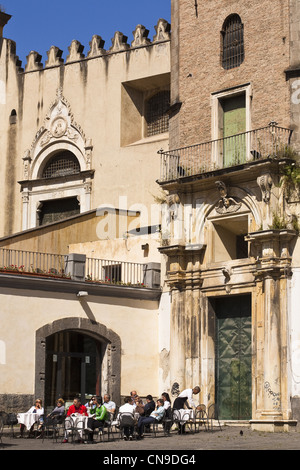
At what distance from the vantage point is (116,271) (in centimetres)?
3497

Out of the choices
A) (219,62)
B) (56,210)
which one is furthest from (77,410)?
(56,210)

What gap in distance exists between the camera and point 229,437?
86.4 ft

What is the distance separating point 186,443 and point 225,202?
29.8 feet

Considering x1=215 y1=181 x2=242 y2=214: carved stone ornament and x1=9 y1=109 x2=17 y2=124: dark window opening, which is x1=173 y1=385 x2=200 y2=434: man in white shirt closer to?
x1=215 y1=181 x2=242 y2=214: carved stone ornament

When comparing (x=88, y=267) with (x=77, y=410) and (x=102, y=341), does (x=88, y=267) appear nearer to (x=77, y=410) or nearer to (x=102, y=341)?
(x=102, y=341)

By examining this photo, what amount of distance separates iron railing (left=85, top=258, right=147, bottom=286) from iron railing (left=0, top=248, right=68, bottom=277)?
974mm

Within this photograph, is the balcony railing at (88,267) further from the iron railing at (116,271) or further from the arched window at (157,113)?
the arched window at (157,113)

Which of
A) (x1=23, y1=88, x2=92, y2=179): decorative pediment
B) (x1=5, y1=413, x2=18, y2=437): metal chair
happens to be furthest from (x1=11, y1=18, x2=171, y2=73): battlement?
(x1=5, y1=413, x2=18, y2=437): metal chair

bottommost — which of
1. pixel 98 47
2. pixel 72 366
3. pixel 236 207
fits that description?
pixel 72 366

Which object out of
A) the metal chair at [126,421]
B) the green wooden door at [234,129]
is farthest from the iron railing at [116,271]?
the metal chair at [126,421]

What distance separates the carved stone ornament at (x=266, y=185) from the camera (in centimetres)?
2986

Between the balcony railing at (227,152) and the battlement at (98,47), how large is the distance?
779 centimetres
